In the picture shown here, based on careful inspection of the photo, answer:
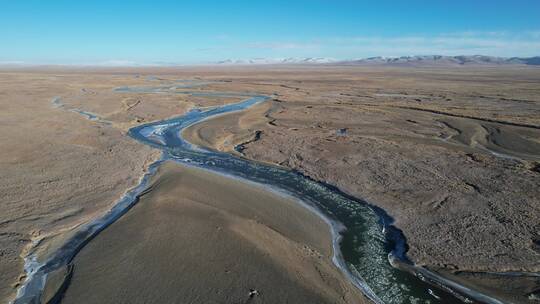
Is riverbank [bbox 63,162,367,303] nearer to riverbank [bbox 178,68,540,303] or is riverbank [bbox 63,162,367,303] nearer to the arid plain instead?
the arid plain

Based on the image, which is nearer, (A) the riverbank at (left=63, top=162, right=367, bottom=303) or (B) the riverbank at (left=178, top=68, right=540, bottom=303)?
(A) the riverbank at (left=63, top=162, right=367, bottom=303)

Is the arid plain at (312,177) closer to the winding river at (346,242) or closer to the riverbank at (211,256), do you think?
the riverbank at (211,256)

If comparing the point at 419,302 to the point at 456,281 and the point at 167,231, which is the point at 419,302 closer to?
the point at 456,281

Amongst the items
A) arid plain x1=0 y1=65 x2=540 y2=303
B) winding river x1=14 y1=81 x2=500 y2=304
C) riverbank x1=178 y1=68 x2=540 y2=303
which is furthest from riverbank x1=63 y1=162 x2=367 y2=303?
riverbank x1=178 y1=68 x2=540 y2=303

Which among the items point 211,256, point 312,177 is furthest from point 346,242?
point 312,177

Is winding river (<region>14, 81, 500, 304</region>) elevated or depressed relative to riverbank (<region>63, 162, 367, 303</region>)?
depressed

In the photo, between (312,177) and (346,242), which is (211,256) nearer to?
(346,242)

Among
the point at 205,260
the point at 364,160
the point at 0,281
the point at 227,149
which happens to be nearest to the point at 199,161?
the point at 227,149
